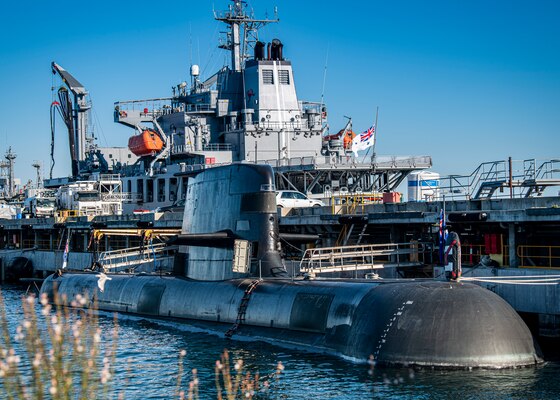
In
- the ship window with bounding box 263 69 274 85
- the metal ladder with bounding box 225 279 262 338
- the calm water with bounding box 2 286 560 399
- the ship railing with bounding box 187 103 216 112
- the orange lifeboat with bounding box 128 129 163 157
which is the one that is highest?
the ship window with bounding box 263 69 274 85

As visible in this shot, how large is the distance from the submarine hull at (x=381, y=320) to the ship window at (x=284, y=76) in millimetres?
35602

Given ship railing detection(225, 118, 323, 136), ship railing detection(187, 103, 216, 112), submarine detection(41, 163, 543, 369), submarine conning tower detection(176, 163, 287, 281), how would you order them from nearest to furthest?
submarine detection(41, 163, 543, 369) < submarine conning tower detection(176, 163, 287, 281) < ship railing detection(225, 118, 323, 136) < ship railing detection(187, 103, 216, 112)

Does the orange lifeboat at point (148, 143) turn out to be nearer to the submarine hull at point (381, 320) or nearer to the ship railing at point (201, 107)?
the ship railing at point (201, 107)

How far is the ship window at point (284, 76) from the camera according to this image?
199 ft

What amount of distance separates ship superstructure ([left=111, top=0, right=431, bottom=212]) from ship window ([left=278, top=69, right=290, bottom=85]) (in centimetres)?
8

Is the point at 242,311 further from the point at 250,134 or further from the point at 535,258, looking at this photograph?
the point at 250,134

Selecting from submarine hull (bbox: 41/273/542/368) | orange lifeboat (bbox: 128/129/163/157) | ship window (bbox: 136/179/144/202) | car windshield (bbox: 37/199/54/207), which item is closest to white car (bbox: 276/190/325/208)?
A: submarine hull (bbox: 41/273/542/368)

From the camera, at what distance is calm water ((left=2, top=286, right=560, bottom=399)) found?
53.1 ft

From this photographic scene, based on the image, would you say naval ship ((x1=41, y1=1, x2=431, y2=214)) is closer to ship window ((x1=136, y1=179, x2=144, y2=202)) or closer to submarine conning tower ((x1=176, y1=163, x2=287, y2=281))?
ship window ((x1=136, y1=179, x2=144, y2=202))

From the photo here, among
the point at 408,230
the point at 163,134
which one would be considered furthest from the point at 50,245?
the point at 408,230

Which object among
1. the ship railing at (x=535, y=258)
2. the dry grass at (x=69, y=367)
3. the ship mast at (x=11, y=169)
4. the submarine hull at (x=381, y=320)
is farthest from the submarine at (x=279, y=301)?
the ship mast at (x=11, y=169)

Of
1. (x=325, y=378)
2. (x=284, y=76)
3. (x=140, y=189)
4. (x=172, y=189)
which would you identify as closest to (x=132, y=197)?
(x=140, y=189)

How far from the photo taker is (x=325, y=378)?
17.8m

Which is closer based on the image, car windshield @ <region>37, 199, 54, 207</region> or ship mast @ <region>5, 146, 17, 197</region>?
car windshield @ <region>37, 199, 54, 207</region>
